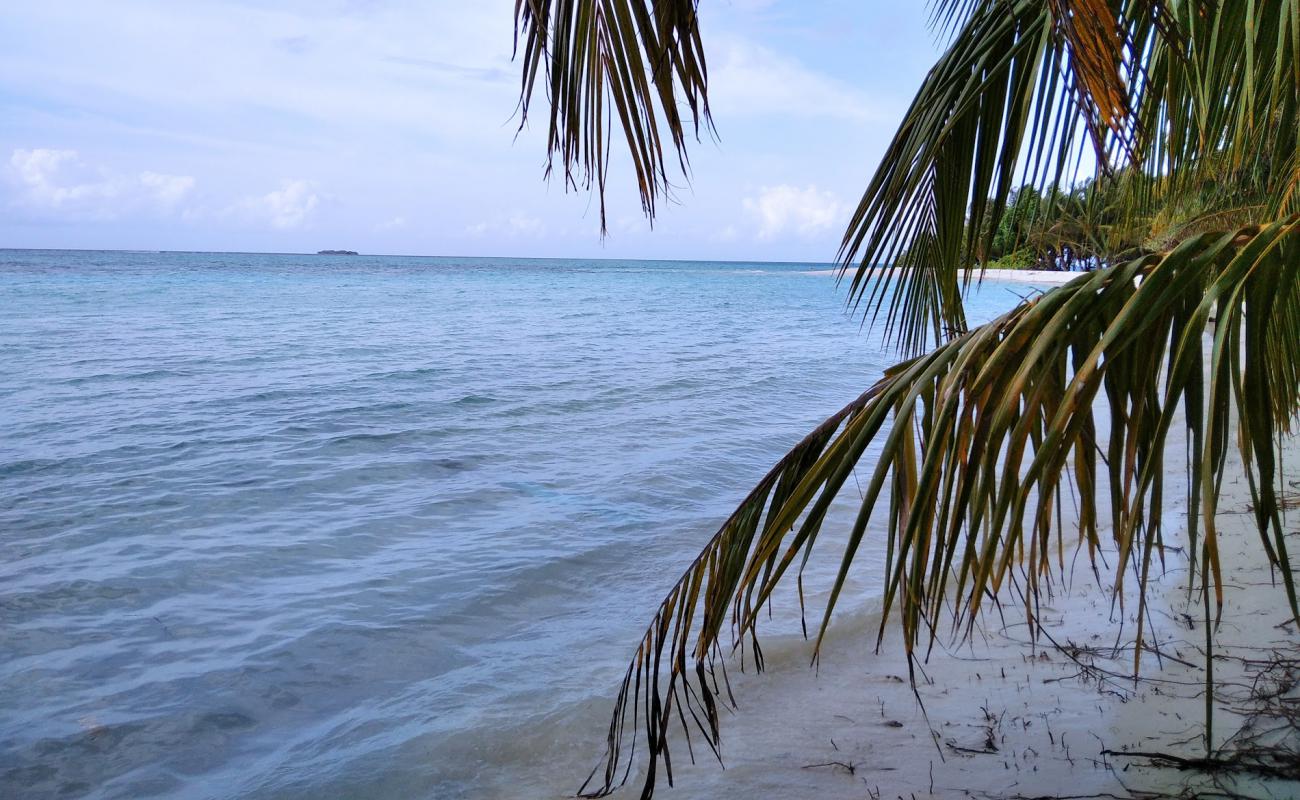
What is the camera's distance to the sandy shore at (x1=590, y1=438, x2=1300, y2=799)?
283cm

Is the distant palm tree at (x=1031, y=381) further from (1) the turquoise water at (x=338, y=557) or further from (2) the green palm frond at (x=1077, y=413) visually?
(1) the turquoise water at (x=338, y=557)

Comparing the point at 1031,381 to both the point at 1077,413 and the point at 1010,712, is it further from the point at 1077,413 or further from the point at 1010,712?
the point at 1010,712

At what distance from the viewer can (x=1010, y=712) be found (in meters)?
3.30

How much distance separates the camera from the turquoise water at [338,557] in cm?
368

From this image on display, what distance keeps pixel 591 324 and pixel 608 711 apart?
20755mm

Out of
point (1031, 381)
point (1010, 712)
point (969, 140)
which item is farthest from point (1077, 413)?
point (1010, 712)

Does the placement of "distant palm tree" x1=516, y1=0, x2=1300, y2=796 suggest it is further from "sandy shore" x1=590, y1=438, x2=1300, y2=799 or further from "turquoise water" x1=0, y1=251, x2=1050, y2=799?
"turquoise water" x1=0, y1=251, x2=1050, y2=799

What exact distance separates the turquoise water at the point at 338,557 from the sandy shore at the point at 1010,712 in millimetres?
761

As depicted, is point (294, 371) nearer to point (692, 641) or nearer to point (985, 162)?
point (692, 641)

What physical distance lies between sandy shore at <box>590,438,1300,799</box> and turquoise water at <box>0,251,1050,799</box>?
76 centimetres

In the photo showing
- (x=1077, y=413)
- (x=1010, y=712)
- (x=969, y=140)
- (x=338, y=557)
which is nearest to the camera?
(x=1077, y=413)

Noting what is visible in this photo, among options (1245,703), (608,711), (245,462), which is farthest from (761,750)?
(245,462)

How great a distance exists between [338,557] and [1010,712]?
406cm

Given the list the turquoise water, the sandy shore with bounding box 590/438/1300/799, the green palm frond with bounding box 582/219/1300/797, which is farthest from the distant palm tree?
the turquoise water
